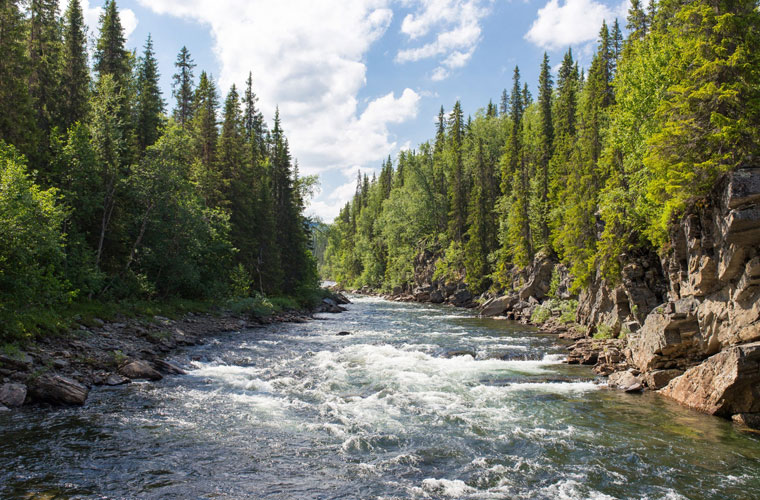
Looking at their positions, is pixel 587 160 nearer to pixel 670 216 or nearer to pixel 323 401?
pixel 670 216

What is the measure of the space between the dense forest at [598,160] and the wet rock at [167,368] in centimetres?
1943

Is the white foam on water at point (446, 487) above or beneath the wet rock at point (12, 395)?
beneath

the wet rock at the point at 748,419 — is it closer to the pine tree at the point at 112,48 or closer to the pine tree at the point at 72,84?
the pine tree at the point at 72,84

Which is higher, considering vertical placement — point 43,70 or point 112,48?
point 112,48

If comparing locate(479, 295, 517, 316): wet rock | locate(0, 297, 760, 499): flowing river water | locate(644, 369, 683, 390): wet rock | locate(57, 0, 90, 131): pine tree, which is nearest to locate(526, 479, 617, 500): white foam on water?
locate(0, 297, 760, 499): flowing river water

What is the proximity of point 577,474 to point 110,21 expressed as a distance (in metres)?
43.6

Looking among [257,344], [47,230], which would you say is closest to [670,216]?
[257,344]

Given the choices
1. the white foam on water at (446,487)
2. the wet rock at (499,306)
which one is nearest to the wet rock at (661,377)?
the white foam on water at (446,487)

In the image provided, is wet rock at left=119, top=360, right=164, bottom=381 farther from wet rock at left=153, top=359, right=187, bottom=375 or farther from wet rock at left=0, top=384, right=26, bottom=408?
wet rock at left=0, top=384, right=26, bottom=408

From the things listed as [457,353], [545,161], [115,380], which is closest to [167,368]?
[115,380]

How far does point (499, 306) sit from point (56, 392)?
37.5 m

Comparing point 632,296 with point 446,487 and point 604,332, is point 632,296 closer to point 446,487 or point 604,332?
point 604,332

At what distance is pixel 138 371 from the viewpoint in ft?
52.0

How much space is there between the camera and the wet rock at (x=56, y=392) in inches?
477
